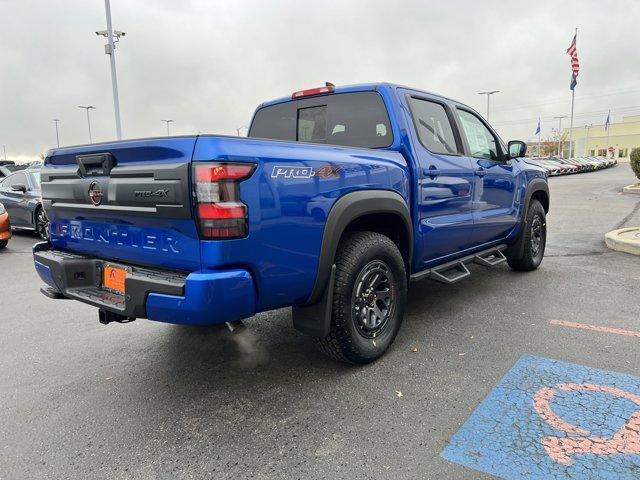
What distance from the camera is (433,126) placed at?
161 inches

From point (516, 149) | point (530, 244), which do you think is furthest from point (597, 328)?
point (516, 149)

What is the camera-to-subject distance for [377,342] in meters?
3.35

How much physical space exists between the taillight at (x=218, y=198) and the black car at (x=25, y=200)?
8.55 meters

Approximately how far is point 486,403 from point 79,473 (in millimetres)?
2216

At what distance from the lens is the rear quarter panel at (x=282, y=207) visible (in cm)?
234

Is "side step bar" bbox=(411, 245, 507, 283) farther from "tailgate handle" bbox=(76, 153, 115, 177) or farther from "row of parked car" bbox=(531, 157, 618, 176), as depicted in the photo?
"row of parked car" bbox=(531, 157, 618, 176)

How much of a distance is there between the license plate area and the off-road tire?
4.63m

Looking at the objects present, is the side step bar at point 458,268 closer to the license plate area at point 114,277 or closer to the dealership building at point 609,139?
the license plate area at point 114,277

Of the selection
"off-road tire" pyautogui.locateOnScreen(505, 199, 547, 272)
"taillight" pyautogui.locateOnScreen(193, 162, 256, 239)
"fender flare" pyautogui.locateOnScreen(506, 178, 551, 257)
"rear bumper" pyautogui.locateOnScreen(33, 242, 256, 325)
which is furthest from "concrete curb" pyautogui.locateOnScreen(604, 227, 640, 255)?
"taillight" pyautogui.locateOnScreen(193, 162, 256, 239)

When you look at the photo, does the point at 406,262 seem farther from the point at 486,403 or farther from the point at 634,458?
the point at 634,458

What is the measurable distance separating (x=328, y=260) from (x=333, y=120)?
63.9 inches

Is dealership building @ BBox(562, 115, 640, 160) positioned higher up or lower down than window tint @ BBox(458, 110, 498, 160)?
higher up

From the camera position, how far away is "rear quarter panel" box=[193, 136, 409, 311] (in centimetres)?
234

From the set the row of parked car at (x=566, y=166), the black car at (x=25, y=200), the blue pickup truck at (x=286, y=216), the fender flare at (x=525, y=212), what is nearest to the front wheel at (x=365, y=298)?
the blue pickup truck at (x=286, y=216)
